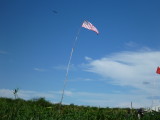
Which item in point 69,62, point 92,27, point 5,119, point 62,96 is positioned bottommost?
point 5,119

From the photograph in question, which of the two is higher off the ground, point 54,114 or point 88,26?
point 88,26

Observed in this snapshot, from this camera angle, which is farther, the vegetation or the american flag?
the american flag

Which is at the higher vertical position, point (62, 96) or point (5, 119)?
point (62, 96)

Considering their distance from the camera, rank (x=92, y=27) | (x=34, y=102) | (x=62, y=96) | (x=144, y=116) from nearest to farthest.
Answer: (x=144, y=116) → (x=62, y=96) → (x=92, y=27) → (x=34, y=102)

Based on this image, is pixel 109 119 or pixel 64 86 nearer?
pixel 109 119

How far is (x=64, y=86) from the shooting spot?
19250 mm

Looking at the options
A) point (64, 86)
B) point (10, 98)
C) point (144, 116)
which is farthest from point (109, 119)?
point (10, 98)

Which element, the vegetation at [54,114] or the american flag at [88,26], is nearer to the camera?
the vegetation at [54,114]

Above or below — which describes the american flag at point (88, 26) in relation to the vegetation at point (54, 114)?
above

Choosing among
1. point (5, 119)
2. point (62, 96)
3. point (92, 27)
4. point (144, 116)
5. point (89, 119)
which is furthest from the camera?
point (92, 27)

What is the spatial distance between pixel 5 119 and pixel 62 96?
8467 millimetres

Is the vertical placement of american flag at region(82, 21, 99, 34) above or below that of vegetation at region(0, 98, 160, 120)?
above

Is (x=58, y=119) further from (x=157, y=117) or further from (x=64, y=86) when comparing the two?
(x=64, y=86)

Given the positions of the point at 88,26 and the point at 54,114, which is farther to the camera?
the point at 88,26
